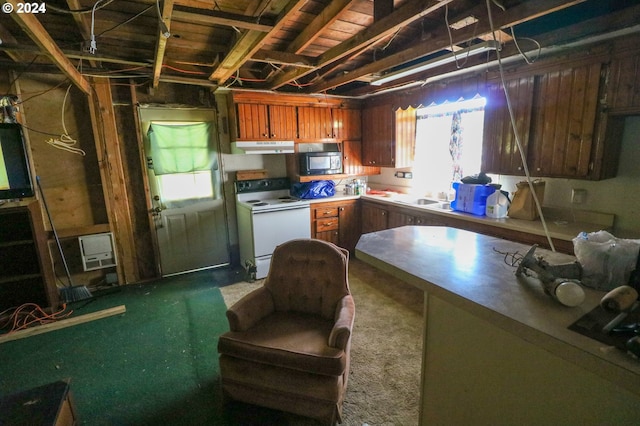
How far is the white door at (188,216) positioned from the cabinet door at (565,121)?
11.6 ft

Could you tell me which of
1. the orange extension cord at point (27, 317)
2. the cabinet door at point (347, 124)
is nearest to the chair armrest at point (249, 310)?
the orange extension cord at point (27, 317)

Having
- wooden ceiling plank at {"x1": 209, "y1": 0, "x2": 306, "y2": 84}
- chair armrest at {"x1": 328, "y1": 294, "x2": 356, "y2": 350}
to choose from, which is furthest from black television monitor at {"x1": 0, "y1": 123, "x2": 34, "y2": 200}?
chair armrest at {"x1": 328, "y1": 294, "x2": 356, "y2": 350}

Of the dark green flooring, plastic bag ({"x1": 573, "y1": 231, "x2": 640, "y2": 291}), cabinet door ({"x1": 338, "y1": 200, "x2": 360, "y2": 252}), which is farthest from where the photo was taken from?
cabinet door ({"x1": 338, "y1": 200, "x2": 360, "y2": 252})

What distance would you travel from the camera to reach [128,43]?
102 inches

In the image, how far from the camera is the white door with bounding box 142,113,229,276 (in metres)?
3.73

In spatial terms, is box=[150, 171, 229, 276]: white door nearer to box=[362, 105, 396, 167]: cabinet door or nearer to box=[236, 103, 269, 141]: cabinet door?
box=[236, 103, 269, 141]: cabinet door

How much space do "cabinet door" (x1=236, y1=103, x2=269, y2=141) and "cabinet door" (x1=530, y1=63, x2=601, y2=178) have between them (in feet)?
9.37

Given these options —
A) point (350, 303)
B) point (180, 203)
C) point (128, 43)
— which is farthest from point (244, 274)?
point (128, 43)

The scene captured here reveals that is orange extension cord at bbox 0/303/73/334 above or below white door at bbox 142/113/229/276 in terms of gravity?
below

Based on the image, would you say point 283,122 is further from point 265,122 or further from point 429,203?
point 429,203

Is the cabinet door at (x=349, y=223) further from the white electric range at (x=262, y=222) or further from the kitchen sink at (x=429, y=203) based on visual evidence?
the kitchen sink at (x=429, y=203)

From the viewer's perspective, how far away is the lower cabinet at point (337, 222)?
4.09 meters

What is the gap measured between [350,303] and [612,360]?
1.38 m

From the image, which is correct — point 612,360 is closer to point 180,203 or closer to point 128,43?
point 128,43
